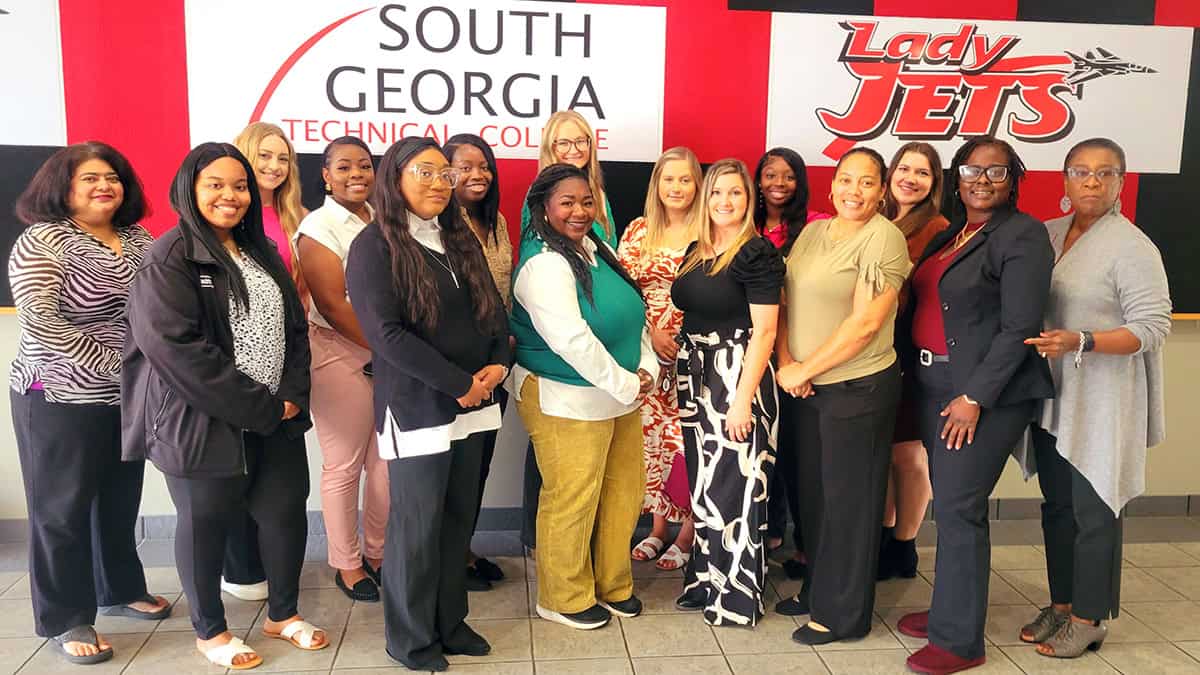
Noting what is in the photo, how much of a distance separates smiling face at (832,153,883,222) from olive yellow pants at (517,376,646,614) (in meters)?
1.02

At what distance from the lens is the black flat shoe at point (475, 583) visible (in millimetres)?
3494

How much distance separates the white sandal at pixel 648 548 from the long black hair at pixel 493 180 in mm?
1485

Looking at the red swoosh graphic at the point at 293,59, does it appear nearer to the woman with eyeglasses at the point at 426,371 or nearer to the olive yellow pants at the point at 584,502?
the woman with eyeglasses at the point at 426,371

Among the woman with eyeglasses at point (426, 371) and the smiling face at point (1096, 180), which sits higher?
the smiling face at point (1096, 180)

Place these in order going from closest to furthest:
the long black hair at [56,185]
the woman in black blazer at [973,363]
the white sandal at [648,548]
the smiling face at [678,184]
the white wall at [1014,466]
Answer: the woman in black blazer at [973,363] → the long black hair at [56,185] → the smiling face at [678,184] → the white sandal at [648,548] → the white wall at [1014,466]

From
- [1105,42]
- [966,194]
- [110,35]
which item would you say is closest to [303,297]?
[110,35]

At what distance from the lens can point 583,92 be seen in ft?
12.6

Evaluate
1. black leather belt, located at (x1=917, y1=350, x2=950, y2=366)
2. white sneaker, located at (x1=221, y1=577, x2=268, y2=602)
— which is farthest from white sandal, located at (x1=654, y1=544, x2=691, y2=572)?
white sneaker, located at (x1=221, y1=577, x2=268, y2=602)

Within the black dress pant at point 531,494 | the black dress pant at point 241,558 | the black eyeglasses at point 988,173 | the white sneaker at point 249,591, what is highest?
the black eyeglasses at point 988,173

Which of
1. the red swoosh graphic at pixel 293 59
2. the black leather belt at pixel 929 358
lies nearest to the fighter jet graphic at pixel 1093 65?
the black leather belt at pixel 929 358

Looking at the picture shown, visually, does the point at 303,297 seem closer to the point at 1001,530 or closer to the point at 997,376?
the point at 997,376

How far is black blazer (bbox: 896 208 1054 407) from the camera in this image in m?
2.61

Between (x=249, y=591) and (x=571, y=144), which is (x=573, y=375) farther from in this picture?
(x=249, y=591)

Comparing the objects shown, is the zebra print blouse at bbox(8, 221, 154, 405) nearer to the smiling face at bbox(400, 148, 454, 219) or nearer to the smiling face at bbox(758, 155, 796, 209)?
the smiling face at bbox(400, 148, 454, 219)
